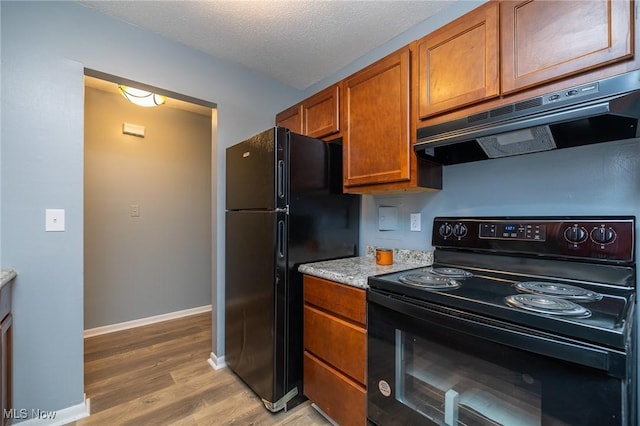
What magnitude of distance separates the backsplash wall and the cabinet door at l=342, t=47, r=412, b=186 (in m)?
0.38

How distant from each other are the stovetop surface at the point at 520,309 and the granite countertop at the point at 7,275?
158cm

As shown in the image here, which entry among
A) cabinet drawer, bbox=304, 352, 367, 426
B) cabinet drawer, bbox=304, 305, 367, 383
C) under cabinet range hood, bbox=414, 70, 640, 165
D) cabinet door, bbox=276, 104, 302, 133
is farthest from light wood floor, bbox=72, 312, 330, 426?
cabinet door, bbox=276, 104, 302, 133

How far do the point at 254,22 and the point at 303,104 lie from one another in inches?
23.2

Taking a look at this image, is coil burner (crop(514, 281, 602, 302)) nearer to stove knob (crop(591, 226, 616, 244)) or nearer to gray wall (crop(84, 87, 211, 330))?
stove knob (crop(591, 226, 616, 244))

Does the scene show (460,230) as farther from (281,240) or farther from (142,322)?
(142,322)

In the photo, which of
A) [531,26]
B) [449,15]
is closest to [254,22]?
[449,15]

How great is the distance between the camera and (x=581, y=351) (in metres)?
0.70

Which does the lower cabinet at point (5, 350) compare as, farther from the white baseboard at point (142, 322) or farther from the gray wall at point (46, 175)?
the white baseboard at point (142, 322)

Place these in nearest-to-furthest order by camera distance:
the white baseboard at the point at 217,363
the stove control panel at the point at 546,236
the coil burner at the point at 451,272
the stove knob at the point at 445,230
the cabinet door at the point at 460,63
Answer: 1. the stove control panel at the point at 546,236
2. the cabinet door at the point at 460,63
3. the coil burner at the point at 451,272
4. the stove knob at the point at 445,230
5. the white baseboard at the point at 217,363

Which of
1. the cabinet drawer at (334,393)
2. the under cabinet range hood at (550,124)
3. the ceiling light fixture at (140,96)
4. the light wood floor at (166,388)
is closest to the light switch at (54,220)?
the light wood floor at (166,388)

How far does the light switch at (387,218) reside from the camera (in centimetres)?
191

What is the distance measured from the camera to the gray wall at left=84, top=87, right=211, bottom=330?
2715mm

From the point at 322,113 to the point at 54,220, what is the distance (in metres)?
1.68

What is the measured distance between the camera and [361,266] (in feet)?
5.39
